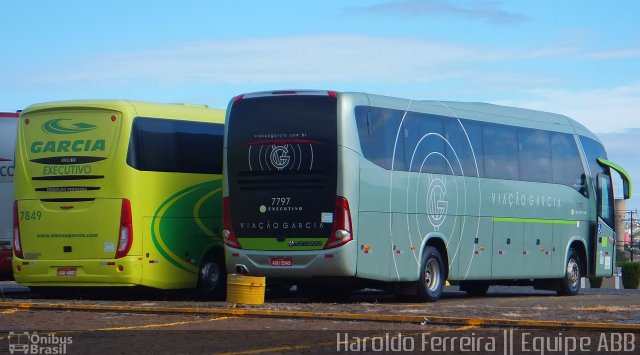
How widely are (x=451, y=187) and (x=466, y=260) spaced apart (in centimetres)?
144

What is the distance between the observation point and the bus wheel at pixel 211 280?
22594 millimetres

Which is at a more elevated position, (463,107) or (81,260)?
(463,107)

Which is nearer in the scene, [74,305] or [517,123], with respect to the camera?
[74,305]

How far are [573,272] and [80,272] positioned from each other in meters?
11.0

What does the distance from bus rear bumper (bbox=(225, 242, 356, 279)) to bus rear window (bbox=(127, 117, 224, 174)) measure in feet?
6.15

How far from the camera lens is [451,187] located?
2295 centimetres

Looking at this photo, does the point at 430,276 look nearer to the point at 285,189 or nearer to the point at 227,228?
the point at 285,189

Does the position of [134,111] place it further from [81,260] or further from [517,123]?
[517,123]

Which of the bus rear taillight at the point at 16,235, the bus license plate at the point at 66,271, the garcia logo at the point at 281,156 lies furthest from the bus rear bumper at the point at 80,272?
the garcia logo at the point at 281,156

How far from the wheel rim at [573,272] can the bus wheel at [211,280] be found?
7.91 metres

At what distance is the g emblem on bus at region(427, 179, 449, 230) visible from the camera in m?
22.3

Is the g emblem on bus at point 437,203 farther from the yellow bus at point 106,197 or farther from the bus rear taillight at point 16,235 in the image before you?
the bus rear taillight at point 16,235

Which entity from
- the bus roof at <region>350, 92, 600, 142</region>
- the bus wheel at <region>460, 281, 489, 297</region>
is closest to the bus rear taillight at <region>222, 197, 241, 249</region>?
the bus roof at <region>350, 92, 600, 142</region>

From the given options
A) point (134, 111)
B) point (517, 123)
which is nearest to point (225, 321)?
point (134, 111)
